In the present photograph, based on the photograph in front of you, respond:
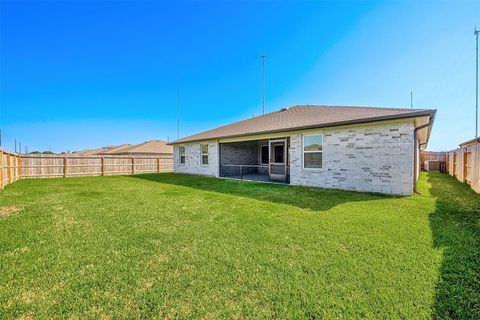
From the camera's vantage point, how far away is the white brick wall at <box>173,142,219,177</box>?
14.6 m

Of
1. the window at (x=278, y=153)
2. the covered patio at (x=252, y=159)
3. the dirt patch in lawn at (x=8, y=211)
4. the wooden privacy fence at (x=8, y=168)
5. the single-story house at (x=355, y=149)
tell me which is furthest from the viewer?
the window at (x=278, y=153)

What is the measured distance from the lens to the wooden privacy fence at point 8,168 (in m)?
10.1

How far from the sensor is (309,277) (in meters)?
2.71

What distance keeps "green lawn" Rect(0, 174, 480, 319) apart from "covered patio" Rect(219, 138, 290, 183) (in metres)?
6.73

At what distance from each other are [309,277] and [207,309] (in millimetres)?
1292

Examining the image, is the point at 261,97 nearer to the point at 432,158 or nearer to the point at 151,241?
the point at 432,158

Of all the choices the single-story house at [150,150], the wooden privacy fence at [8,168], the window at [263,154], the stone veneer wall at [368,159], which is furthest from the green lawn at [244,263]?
the single-story house at [150,150]

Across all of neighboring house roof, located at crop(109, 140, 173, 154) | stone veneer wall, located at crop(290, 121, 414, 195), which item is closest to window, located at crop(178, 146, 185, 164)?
stone veneer wall, located at crop(290, 121, 414, 195)

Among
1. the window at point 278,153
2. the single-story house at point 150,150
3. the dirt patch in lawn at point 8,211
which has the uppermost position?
the single-story house at point 150,150

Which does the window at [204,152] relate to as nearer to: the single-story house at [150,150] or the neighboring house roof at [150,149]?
the single-story house at [150,150]

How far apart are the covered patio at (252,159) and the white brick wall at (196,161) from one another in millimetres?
469

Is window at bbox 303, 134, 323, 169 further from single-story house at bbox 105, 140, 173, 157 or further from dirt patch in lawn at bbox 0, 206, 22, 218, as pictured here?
single-story house at bbox 105, 140, 173, 157

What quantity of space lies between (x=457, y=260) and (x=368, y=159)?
203 inches

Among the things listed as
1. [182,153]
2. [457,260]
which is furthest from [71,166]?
[457,260]
